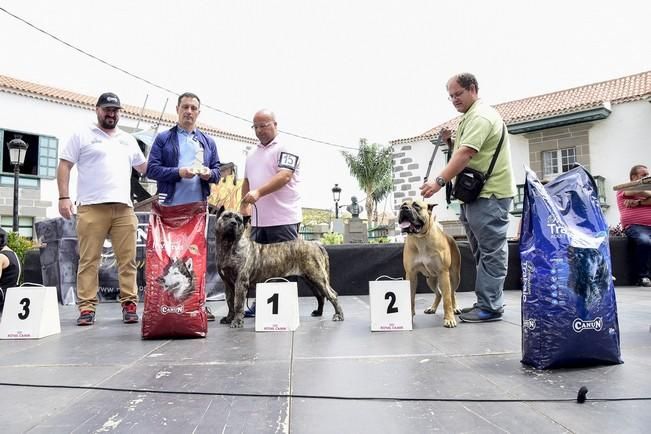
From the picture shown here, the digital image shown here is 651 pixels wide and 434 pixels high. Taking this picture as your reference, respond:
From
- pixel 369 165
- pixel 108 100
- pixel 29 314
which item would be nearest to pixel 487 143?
pixel 108 100

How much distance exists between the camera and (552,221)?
2.14m

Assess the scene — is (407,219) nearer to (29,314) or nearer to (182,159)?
(182,159)

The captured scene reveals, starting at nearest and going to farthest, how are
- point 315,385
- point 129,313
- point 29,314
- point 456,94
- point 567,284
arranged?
point 315,385, point 567,284, point 29,314, point 456,94, point 129,313

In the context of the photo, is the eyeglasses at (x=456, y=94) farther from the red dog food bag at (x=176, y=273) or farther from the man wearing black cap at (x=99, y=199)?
the man wearing black cap at (x=99, y=199)

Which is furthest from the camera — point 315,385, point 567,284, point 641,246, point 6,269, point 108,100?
point 641,246

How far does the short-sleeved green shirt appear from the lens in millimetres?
3207

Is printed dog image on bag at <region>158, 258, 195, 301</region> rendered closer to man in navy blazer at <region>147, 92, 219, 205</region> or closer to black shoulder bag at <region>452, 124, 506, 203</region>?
man in navy blazer at <region>147, 92, 219, 205</region>

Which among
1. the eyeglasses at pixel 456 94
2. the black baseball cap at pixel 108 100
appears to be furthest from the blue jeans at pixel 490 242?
the black baseball cap at pixel 108 100

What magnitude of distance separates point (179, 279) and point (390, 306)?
59.5 inches

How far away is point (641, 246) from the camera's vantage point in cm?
643

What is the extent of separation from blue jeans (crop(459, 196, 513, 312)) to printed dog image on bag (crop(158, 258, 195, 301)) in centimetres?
212

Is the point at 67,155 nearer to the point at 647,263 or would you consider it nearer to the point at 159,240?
the point at 159,240

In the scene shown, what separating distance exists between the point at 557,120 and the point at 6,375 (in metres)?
17.1

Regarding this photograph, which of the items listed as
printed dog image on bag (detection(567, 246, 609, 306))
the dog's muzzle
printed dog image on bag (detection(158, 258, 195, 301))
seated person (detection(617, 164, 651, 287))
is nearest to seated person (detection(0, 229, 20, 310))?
printed dog image on bag (detection(158, 258, 195, 301))
